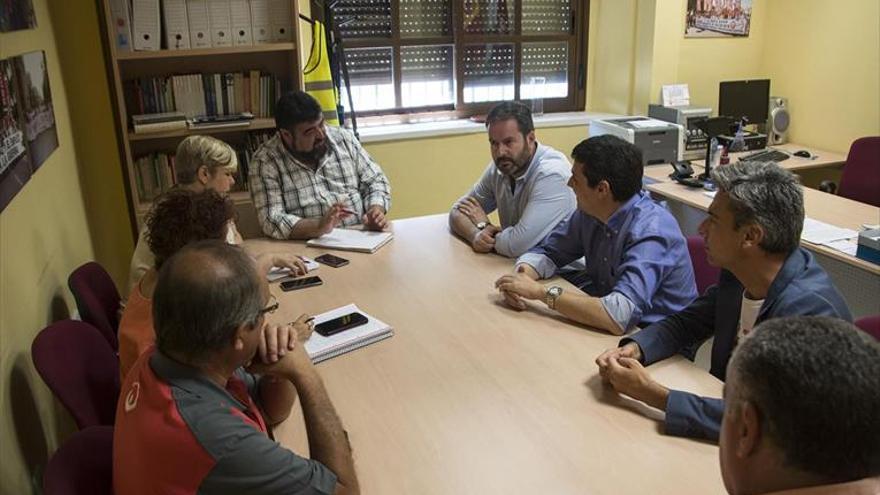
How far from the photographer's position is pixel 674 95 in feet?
16.0

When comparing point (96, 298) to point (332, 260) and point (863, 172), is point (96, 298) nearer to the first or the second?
point (332, 260)

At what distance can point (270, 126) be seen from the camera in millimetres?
3811

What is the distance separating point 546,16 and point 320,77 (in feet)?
6.56

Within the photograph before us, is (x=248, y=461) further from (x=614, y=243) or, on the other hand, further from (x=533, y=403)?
(x=614, y=243)

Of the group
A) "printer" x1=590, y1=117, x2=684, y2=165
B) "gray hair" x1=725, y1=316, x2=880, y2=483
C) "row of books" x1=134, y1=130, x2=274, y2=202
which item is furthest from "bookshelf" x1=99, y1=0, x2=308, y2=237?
"gray hair" x1=725, y1=316, x2=880, y2=483

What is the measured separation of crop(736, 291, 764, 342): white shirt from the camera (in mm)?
1724

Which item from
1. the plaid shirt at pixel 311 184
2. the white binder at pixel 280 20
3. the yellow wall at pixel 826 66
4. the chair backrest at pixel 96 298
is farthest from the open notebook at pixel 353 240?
the yellow wall at pixel 826 66

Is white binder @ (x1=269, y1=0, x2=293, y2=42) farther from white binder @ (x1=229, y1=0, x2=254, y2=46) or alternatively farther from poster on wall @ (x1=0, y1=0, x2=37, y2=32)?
poster on wall @ (x1=0, y1=0, x2=37, y2=32)

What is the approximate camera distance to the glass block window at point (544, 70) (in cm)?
511

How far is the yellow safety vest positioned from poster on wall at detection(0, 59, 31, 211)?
1.83 meters

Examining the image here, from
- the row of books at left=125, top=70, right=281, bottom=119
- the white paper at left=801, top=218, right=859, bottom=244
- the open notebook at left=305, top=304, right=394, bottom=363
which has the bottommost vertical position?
the white paper at left=801, top=218, right=859, bottom=244

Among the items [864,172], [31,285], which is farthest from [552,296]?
[864,172]

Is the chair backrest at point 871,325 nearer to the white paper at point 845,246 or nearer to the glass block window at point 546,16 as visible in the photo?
the white paper at point 845,246

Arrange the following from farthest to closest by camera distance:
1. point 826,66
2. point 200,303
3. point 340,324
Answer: point 826,66 → point 340,324 → point 200,303
